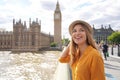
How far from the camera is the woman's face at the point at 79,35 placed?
193 cm

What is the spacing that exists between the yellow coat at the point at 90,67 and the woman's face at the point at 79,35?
0.14 metres

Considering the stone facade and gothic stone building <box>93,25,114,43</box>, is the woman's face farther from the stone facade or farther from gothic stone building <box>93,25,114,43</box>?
gothic stone building <box>93,25,114,43</box>

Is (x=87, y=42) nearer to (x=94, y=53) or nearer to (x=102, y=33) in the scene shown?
(x=94, y=53)

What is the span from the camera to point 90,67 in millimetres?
1722

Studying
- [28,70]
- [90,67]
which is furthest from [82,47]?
[28,70]

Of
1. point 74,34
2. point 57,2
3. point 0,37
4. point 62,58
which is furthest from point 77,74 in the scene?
point 57,2

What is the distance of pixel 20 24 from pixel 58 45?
40.6 ft

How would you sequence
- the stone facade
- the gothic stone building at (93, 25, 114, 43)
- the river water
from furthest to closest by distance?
the gothic stone building at (93, 25, 114, 43) → the stone facade → the river water

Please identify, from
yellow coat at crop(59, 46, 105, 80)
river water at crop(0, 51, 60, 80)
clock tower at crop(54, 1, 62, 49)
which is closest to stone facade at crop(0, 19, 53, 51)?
A: clock tower at crop(54, 1, 62, 49)

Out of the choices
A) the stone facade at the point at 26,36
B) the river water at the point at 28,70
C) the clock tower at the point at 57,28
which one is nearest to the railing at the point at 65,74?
the river water at the point at 28,70

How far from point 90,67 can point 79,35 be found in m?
0.31

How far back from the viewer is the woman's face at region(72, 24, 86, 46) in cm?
193

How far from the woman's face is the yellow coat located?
141mm

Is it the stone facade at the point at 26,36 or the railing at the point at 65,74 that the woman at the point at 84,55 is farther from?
the stone facade at the point at 26,36
